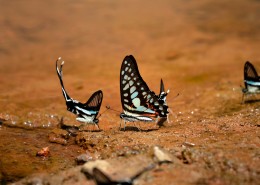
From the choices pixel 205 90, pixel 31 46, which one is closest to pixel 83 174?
pixel 205 90

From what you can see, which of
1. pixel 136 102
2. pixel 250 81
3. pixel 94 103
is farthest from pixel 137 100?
pixel 250 81

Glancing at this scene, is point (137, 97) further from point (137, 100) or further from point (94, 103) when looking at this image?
point (94, 103)

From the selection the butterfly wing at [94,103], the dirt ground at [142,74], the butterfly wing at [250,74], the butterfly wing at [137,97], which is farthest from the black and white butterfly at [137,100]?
the butterfly wing at [250,74]

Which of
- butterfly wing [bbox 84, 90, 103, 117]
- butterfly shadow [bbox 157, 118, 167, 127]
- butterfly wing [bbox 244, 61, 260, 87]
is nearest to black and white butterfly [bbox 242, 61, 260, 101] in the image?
butterfly wing [bbox 244, 61, 260, 87]

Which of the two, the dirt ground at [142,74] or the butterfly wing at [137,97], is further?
Result: the butterfly wing at [137,97]

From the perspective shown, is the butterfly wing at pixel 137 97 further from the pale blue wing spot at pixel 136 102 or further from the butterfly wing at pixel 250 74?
the butterfly wing at pixel 250 74
